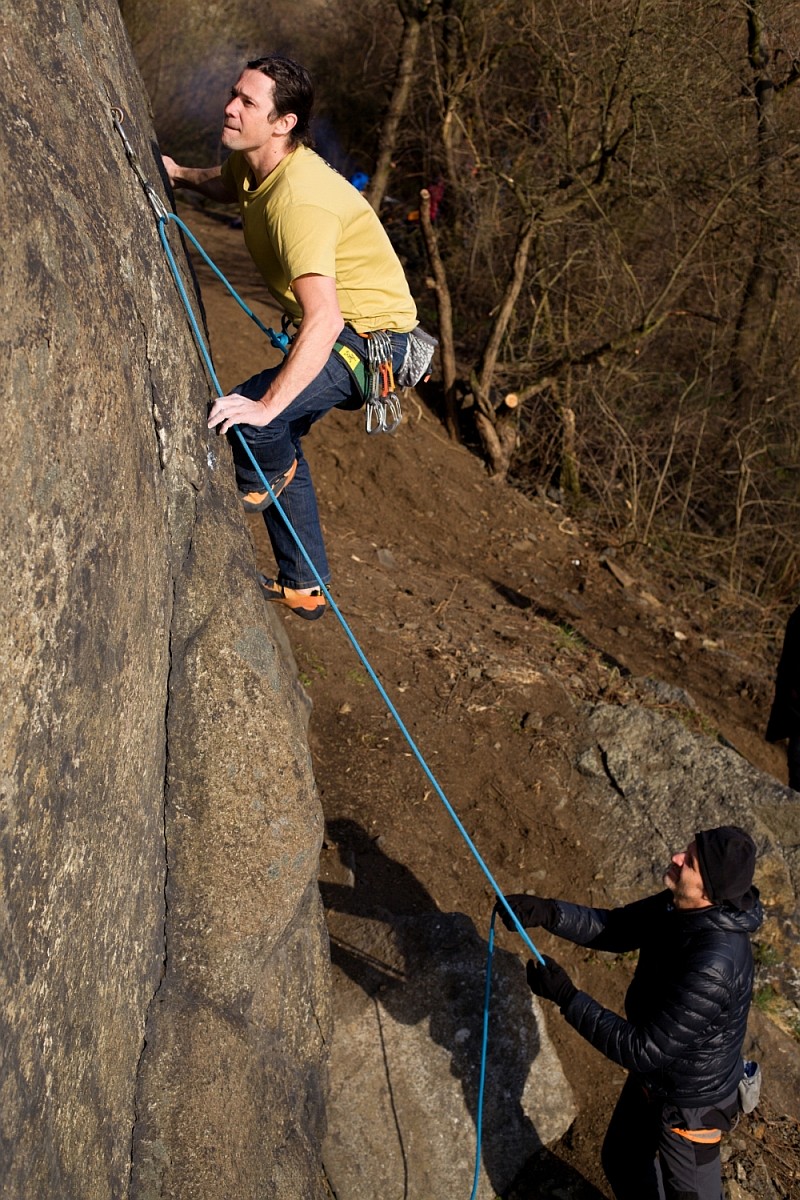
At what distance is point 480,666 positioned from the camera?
21.6 feet

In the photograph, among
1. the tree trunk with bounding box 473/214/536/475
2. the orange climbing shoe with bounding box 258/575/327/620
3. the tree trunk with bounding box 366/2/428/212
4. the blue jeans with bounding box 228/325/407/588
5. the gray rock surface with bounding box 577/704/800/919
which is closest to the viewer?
the blue jeans with bounding box 228/325/407/588

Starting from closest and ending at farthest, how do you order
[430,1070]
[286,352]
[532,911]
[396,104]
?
1. [286,352]
2. [532,911]
3. [430,1070]
4. [396,104]

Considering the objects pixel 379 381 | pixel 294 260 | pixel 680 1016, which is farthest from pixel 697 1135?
pixel 294 260

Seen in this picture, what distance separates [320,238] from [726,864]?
2.29m

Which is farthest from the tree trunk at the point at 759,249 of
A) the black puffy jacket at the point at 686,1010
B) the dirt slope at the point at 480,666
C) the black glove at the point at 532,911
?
the black puffy jacket at the point at 686,1010

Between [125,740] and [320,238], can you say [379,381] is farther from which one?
[125,740]

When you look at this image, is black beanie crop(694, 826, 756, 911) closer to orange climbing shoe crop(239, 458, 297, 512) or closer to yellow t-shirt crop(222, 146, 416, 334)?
orange climbing shoe crop(239, 458, 297, 512)

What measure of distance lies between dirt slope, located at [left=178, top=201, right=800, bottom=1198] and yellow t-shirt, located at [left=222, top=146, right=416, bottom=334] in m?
2.57

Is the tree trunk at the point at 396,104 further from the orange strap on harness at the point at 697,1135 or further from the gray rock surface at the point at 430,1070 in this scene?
the orange strap on harness at the point at 697,1135

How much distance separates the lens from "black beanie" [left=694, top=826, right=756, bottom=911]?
128 inches

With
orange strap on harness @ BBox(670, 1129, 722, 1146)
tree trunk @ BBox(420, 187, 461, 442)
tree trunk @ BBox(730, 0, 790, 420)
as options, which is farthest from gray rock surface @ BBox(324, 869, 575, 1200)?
tree trunk @ BBox(730, 0, 790, 420)

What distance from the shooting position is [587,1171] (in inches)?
169

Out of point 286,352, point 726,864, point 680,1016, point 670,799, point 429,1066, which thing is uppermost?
point 286,352

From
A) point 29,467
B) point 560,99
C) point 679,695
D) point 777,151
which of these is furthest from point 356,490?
point 29,467
